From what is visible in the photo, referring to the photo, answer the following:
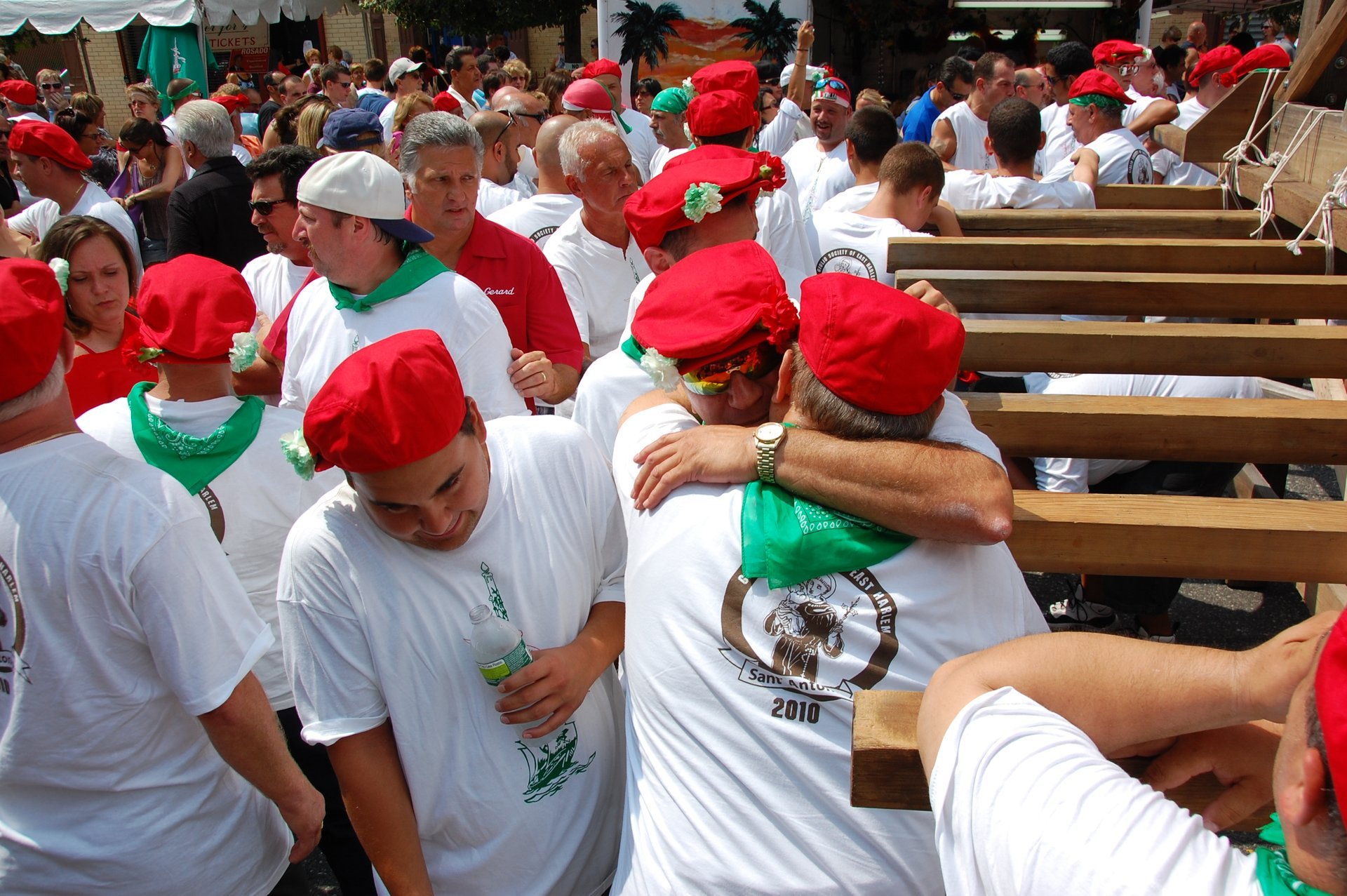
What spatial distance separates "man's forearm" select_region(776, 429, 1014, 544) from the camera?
1.58 meters

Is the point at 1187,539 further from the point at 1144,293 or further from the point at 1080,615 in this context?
the point at 1080,615

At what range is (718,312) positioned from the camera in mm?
1901

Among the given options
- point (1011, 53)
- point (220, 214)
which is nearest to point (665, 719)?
point (220, 214)

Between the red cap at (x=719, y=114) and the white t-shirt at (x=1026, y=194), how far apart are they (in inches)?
47.9

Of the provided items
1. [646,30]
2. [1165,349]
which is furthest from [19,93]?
[1165,349]

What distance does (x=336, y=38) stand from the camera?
2770cm

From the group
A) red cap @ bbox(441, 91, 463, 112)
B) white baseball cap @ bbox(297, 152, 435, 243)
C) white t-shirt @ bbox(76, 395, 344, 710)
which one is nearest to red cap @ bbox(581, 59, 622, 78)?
red cap @ bbox(441, 91, 463, 112)

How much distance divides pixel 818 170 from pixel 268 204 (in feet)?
13.8

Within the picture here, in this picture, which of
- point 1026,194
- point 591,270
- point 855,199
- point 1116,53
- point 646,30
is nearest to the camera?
point 591,270

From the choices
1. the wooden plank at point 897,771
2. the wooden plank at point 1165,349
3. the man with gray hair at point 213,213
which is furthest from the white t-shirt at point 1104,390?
the man with gray hair at point 213,213

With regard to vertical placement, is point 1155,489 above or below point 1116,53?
below

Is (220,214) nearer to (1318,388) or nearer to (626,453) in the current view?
(626,453)

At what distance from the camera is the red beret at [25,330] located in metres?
1.78

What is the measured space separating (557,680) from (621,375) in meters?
1.16
